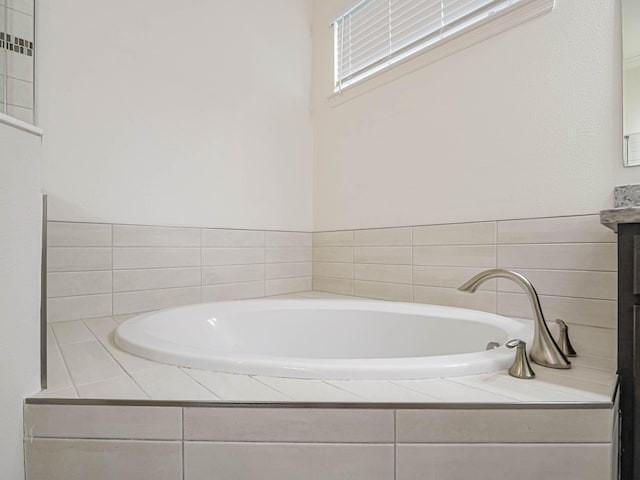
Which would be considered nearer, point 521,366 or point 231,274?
point 521,366

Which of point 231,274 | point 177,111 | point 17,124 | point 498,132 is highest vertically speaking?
point 177,111

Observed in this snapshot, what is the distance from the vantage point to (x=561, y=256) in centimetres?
137

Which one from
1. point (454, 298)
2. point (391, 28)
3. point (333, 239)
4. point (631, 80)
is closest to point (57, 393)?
point (454, 298)

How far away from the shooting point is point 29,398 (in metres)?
0.73

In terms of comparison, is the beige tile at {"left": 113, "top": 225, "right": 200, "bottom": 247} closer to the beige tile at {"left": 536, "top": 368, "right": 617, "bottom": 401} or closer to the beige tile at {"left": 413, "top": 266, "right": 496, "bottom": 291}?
the beige tile at {"left": 413, "top": 266, "right": 496, "bottom": 291}

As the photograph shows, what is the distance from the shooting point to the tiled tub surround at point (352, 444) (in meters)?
0.68

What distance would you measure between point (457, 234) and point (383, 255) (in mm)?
453

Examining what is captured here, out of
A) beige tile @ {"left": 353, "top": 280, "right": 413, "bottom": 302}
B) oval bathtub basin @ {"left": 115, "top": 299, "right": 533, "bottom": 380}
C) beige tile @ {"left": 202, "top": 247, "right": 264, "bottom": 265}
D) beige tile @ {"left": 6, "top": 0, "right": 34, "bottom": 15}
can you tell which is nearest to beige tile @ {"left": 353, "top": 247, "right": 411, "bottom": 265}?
beige tile @ {"left": 353, "top": 280, "right": 413, "bottom": 302}

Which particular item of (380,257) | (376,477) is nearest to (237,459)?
(376,477)

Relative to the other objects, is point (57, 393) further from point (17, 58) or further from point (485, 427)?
point (17, 58)

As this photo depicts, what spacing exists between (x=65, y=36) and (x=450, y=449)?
2.05 metres

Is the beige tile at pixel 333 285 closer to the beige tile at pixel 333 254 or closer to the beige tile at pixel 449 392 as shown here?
the beige tile at pixel 333 254

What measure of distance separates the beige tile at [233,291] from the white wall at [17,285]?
1.18 meters

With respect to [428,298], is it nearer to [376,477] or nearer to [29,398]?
[376,477]
